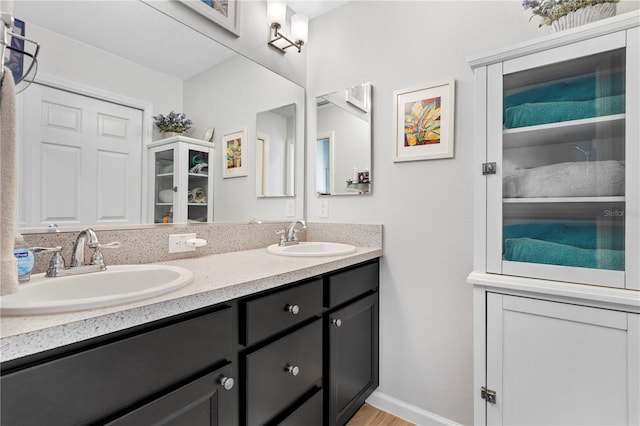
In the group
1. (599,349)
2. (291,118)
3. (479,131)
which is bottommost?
(599,349)

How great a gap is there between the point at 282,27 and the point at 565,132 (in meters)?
1.61

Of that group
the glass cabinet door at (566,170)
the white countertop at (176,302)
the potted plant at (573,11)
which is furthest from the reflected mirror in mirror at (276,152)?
the potted plant at (573,11)

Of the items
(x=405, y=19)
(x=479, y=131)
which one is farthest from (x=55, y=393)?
(x=405, y=19)

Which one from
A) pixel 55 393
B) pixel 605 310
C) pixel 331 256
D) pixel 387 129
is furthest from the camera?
pixel 387 129

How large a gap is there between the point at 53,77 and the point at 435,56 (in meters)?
1.63

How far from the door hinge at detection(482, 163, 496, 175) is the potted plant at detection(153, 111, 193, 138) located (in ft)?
4.28

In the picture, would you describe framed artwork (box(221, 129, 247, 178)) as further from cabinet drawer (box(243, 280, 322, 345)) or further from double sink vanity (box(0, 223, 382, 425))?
cabinet drawer (box(243, 280, 322, 345))

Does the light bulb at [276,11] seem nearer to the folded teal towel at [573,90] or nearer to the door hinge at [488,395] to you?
the folded teal towel at [573,90]

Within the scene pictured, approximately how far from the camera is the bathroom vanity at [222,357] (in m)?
0.60

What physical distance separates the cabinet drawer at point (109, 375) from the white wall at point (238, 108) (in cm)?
86

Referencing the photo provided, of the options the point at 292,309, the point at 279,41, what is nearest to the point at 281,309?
the point at 292,309

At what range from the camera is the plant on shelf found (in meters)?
1.33

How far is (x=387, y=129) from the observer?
174 cm

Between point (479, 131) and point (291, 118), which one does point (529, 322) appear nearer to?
point (479, 131)
